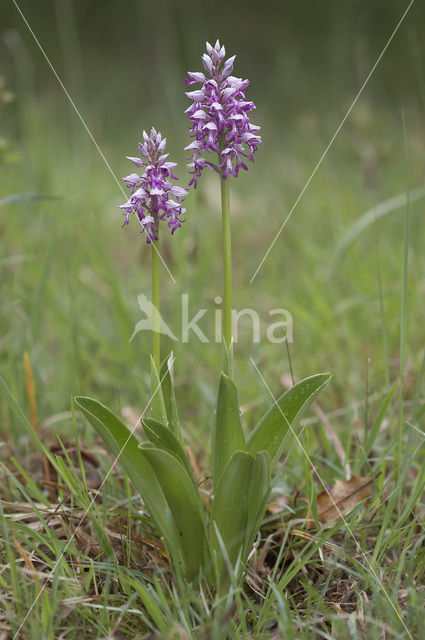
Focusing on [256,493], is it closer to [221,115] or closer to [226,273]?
[226,273]

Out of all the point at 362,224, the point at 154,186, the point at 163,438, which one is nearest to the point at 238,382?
the point at 362,224

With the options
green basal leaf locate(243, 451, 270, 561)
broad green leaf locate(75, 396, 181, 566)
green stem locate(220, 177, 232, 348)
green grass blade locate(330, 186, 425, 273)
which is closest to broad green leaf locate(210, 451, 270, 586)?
green basal leaf locate(243, 451, 270, 561)

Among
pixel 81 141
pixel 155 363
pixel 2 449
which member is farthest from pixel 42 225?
pixel 155 363

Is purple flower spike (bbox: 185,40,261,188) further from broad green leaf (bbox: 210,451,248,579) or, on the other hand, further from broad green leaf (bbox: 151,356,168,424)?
broad green leaf (bbox: 210,451,248,579)

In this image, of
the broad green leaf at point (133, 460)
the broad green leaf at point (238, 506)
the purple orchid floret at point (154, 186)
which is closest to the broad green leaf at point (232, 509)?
the broad green leaf at point (238, 506)

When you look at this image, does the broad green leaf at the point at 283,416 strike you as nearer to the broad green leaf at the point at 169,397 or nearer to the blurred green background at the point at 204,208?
the broad green leaf at the point at 169,397

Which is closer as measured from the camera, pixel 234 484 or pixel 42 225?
pixel 234 484

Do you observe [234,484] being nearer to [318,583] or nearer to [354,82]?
[318,583]
